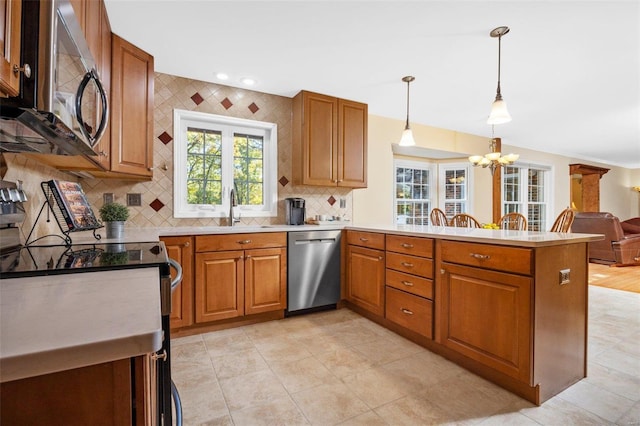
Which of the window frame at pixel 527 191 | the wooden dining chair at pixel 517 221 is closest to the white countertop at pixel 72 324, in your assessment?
the wooden dining chair at pixel 517 221

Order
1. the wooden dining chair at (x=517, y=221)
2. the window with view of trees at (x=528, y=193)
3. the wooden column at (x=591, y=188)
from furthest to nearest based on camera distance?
1. the wooden column at (x=591, y=188)
2. the window with view of trees at (x=528, y=193)
3. the wooden dining chair at (x=517, y=221)

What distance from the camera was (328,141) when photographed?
11.0 ft

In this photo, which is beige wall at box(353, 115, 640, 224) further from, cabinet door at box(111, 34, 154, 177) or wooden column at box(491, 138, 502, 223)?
cabinet door at box(111, 34, 154, 177)

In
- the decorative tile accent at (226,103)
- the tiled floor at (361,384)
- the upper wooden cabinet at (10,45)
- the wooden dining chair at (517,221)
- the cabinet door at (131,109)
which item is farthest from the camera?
the wooden dining chair at (517,221)

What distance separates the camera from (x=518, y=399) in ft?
5.48

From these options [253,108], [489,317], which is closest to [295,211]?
[253,108]

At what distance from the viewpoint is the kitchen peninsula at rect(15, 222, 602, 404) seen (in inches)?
63.6

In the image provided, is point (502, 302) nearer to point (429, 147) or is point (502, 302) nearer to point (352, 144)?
point (352, 144)

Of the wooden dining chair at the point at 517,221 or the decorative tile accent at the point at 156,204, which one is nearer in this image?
the decorative tile accent at the point at 156,204

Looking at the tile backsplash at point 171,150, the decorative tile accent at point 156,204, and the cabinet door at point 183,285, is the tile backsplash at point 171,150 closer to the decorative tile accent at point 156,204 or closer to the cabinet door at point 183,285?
the decorative tile accent at point 156,204

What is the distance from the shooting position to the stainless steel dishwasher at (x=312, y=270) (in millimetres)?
2877

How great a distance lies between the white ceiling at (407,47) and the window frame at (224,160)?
1.29 ft

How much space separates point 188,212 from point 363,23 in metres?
2.23

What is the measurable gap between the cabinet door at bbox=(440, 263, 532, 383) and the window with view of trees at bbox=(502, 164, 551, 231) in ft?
14.6
